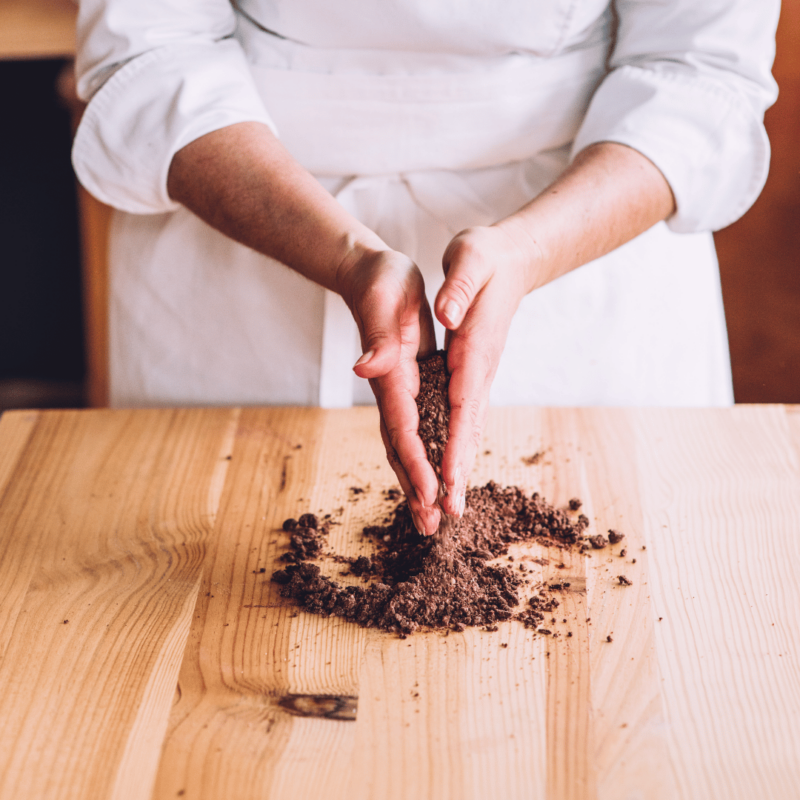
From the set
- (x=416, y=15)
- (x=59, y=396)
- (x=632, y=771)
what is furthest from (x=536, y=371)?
(x=59, y=396)

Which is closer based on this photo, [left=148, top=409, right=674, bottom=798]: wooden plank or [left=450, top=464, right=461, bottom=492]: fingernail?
[left=148, top=409, right=674, bottom=798]: wooden plank

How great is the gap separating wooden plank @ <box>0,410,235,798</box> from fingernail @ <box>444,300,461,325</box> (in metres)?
0.30

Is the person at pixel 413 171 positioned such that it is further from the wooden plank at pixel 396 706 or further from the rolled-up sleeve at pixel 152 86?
the wooden plank at pixel 396 706

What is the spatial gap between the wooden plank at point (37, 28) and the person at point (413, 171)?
2.45 ft

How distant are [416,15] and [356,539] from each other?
21.3 inches

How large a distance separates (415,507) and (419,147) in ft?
1.58

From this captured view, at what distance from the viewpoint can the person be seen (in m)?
0.93

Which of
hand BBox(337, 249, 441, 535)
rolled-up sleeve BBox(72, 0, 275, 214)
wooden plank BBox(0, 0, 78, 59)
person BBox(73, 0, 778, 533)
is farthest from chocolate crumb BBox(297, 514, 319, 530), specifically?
wooden plank BBox(0, 0, 78, 59)

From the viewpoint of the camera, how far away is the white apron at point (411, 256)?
1.00 m

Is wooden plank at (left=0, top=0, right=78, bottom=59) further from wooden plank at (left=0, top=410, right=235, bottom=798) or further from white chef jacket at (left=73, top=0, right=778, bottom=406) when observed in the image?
wooden plank at (left=0, top=410, right=235, bottom=798)

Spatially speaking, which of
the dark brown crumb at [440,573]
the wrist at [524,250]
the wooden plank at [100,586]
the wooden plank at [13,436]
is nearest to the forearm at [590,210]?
the wrist at [524,250]

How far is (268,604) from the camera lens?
713 millimetres

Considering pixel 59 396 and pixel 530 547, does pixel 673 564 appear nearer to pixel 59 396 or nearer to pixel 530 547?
pixel 530 547

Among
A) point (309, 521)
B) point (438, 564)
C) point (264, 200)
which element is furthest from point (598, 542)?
point (264, 200)
